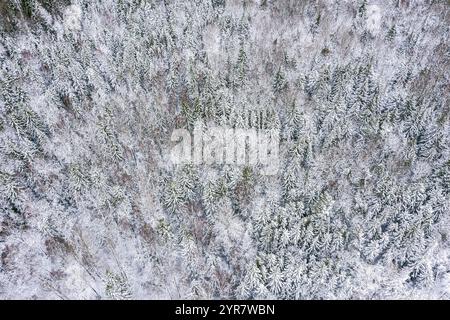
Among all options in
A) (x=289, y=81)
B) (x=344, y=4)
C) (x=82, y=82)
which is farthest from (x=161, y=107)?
(x=344, y=4)

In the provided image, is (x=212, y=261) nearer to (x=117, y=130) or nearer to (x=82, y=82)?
(x=117, y=130)

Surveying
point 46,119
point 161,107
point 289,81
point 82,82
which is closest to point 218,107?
point 161,107

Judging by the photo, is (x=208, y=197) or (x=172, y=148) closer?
(x=208, y=197)

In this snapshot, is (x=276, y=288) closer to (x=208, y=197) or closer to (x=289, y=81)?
(x=208, y=197)

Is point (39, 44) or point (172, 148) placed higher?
point (39, 44)

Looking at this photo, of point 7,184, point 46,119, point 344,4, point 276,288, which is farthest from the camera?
point 344,4

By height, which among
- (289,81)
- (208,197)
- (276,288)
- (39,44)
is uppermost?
(39,44)

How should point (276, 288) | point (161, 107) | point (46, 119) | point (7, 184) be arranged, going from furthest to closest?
point (161, 107) → point (46, 119) → point (7, 184) → point (276, 288)
